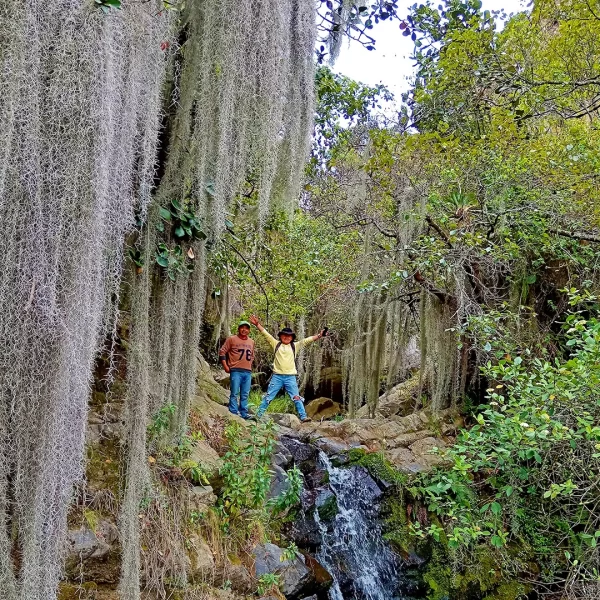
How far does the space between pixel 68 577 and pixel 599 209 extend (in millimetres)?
5880

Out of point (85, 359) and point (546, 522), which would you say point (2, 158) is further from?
point (546, 522)

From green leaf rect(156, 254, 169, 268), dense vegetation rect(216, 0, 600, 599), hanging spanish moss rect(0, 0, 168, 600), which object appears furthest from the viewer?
dense vegetation rect(216, 0, 600, 599)

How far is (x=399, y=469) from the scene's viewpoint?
6.65 meters

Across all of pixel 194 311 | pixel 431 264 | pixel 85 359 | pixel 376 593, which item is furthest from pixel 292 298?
pixel 85 359

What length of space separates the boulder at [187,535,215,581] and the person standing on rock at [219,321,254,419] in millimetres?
2766

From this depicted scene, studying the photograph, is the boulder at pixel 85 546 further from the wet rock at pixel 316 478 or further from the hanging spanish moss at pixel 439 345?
the hanging spanish moss at pixel 439 345

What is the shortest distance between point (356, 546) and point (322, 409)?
6243 millimetres

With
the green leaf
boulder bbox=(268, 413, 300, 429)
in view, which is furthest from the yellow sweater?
the green leaf

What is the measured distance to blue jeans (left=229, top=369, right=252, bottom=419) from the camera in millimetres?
6598

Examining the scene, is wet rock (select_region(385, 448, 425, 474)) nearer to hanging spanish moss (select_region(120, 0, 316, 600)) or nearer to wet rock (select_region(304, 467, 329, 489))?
wet rock (select_region(304, 467, 329, 489))

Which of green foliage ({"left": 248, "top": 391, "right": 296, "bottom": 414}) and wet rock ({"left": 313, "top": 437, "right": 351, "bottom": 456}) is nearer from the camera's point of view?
wet rock ({"left": 313, "top": 437, "right": 351, "bottom": 456})

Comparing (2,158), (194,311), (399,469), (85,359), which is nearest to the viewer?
(2,158)

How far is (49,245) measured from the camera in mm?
2076

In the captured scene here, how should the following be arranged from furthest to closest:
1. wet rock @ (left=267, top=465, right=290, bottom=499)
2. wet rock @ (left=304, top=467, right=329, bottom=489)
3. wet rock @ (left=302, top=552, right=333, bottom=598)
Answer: wet rock @ (left=304, top=467, right=329, bottom=489) → wet rock @ (left=267, top=465, right=290, bottom=499) → wet rock @ (left=302, top=552, right=333, bottom=598)
